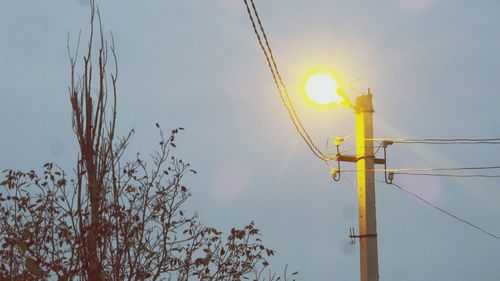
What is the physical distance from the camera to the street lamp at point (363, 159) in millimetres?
9406

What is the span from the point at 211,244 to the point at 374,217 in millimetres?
2576

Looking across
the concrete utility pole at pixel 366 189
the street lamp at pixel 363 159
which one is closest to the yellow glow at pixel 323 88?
the street lamp at pixel 363 159

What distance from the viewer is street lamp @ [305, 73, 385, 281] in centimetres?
941

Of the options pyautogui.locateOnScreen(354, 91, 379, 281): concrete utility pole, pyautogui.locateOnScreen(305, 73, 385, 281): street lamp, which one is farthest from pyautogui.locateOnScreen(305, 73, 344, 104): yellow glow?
pyautogui.locateOnScreen(354, 91, 379, 281): concrete utility pole

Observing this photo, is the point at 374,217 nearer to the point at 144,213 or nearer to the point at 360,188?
the point at 360,188

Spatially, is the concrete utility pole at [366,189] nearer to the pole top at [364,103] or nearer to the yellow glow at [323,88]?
the pole top at [364,103]

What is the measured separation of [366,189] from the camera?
964 cm

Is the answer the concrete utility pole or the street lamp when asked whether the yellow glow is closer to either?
the street lamp

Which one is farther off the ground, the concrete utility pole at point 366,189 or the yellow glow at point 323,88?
the yellow glow at point 323,88

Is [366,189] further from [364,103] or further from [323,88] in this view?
[323,88]

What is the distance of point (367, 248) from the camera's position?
9.39m

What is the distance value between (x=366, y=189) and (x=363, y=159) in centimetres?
45

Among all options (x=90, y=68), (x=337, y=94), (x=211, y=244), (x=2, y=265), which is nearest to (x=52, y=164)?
(x=2, y=265)

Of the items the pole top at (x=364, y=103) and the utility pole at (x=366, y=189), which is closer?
the utility pole at (x=366, y=189)
